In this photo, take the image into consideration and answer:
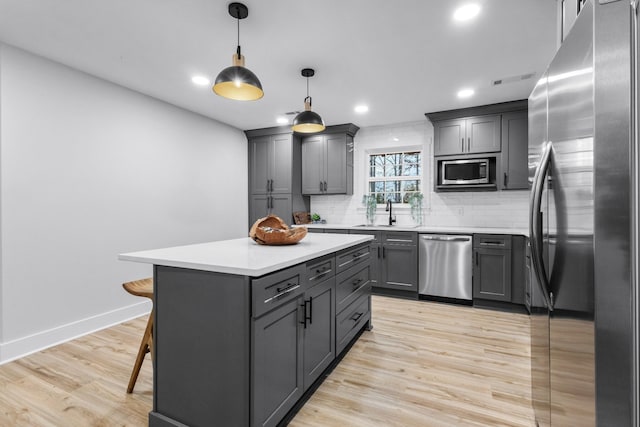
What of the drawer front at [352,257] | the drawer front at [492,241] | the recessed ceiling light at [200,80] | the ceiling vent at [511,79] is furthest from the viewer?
the drawer front at [492,241]

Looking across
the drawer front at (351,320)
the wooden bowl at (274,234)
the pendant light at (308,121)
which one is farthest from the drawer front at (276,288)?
the pendant light at (308,121)

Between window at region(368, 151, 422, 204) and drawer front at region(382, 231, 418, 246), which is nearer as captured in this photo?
drawer front at region(382, 231, 418, 246)

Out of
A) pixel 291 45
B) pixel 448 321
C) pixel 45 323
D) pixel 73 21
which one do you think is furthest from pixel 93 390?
pixel 448 321

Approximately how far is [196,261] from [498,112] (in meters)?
4.09

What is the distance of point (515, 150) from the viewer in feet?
13.0

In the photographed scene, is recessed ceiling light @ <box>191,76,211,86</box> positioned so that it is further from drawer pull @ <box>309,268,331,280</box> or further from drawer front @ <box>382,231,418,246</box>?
drawer front @ <box>382,231,418,246</box>

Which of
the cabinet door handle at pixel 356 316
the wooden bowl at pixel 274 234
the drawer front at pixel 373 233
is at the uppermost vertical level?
the wooden bowl at pixel 274 234

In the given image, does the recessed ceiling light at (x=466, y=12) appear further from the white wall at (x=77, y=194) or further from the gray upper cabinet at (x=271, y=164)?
the white wall at (x=77, y=194)

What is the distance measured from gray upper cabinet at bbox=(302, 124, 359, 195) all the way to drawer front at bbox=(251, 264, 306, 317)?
346cm

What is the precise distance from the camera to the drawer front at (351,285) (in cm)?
234

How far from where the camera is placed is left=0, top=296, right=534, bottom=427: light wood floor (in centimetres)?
184

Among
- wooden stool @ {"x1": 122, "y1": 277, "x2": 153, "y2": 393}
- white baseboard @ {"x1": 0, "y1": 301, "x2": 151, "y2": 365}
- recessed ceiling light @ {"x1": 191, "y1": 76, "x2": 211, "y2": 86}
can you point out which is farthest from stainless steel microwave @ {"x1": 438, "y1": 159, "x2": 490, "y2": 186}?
white baseboard @ {"x1": 0, "y1": 301, "x2": 151, "y2": 365}

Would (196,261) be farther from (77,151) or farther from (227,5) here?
(77,151)

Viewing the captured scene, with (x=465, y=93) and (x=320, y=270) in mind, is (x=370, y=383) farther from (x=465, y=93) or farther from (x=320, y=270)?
(x=465, y=93)
